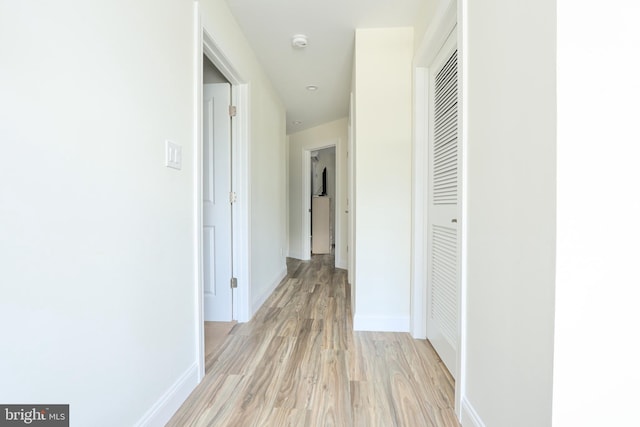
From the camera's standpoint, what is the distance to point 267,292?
10.7 feet

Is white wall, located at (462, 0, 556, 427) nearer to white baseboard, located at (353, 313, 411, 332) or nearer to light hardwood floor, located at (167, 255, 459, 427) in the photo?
light hardwood floor, located at (167, 255, 459, 427)

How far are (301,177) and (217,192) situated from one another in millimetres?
3107

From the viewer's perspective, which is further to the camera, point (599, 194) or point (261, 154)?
point (261, 154)

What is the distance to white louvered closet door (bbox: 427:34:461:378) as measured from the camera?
1693 millimetres

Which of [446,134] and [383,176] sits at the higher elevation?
[446,134]

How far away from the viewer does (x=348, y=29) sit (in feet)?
7.80

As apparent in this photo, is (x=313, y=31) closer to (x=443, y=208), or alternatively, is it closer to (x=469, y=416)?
(x=443, y=208)

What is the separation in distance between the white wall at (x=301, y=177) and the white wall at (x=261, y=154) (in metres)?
1.09

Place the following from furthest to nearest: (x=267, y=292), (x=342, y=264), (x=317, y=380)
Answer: (x=342, y=264)
(x=267, y=292)
(x=317, y=380)

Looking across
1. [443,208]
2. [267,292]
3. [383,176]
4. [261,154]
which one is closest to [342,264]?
[267,292]

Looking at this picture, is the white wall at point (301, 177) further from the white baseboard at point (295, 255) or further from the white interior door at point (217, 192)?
the white interior door at point (217, 192)

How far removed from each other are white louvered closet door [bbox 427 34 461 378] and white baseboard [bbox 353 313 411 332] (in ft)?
0.80

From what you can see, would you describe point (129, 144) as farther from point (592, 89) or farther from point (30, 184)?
point (592, 89)

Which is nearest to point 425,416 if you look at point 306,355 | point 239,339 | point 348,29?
point 306,355
